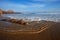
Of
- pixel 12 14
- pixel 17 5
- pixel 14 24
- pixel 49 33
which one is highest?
pixel 17 5

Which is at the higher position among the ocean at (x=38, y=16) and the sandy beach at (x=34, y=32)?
the ocean at (x=38, y=16)

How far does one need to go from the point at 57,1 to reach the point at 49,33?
45 centimetres

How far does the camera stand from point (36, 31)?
4.77 feet

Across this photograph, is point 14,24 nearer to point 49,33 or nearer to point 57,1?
point 49,33

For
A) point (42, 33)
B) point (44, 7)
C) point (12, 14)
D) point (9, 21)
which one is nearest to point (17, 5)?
point (12, 14)

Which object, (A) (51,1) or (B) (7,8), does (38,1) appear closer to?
(A) (51,1)

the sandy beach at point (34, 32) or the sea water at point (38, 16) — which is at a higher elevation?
the sea water at point (38, 16)

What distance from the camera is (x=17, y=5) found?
4.98ft

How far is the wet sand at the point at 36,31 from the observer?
4.77 feet

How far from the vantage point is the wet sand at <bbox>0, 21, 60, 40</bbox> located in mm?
1453

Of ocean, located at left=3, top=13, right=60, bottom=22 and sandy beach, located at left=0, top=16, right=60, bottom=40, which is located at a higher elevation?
ocean, located at left=3, top=13, right=60, bottom=22

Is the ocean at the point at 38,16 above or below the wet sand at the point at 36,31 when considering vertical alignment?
above

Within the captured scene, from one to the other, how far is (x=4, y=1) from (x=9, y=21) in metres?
0.29

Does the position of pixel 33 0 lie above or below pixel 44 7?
above
